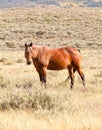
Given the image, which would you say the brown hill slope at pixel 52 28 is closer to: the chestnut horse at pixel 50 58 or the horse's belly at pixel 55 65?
the chestnut horse at pixel 50 58

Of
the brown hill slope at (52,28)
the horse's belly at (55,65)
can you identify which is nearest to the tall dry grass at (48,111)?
the horse's belly at (55,65)

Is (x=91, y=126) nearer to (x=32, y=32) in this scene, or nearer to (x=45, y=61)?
(x=45, y=61)

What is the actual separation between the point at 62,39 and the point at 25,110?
133ft

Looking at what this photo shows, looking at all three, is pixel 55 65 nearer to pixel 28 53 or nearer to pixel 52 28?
pixel 28 53

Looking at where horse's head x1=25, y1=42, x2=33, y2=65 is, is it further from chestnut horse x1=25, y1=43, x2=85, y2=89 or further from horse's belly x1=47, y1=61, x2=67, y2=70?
horse's belly x1=47, y1=61, x2=67, y2=70

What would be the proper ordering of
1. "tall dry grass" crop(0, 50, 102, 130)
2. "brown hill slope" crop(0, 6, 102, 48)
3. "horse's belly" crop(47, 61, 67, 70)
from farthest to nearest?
1. "brown hill slope" crop(0, 6, 102, 48)
2. "horse's belly" crop(47, 61, 67, 70)
3. "tall dry grass" crop(0, 50, 102, 130)

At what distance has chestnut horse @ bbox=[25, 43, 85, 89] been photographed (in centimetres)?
1212

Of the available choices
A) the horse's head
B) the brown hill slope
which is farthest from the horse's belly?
the brown hill slope

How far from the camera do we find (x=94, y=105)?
9.48 m

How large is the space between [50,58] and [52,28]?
145ft

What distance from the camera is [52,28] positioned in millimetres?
56625

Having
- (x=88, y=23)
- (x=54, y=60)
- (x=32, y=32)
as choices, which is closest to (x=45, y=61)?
(x=54, y=60)

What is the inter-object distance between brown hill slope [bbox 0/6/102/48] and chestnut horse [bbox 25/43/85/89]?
2693 centimetres

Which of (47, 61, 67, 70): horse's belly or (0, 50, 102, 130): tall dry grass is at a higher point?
(0, 50, 102, 130): tall dry grass
